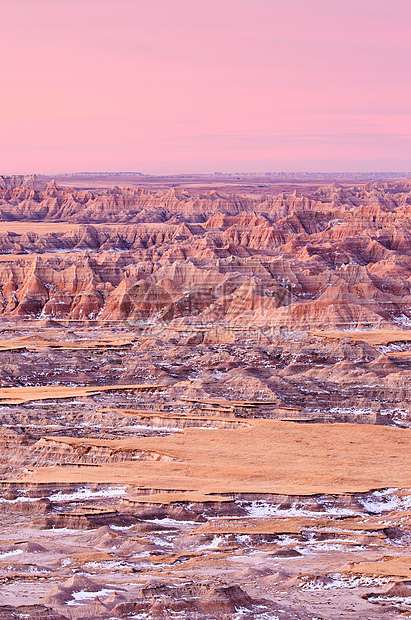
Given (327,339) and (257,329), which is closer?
(327,339)

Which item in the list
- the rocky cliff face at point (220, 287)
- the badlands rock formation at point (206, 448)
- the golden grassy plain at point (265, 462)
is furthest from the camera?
the rocky cliff face at point (220, 287)

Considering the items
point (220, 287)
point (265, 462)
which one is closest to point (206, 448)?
point (265, 462)

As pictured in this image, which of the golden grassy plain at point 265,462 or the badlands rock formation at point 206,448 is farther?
the golden grassy plain at point 265,462

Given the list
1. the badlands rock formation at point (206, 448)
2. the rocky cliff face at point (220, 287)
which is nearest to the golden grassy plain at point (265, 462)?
the badlands rock formation at point (206, 448)

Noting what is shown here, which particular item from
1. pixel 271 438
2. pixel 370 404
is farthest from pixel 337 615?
pixel 370 404

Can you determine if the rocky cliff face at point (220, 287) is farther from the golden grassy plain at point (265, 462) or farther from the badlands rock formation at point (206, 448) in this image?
the golden grassy plain at point (265, 462)

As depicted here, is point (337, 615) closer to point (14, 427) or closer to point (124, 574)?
point (124, 574)

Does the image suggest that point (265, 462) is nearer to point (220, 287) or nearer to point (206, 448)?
point (206, 448)

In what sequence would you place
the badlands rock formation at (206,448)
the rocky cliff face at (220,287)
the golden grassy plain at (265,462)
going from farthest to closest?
the rocky cliff face at (220,287)
the golden grassy plain at (265,462)
the badlands rock formation at (206,448)
